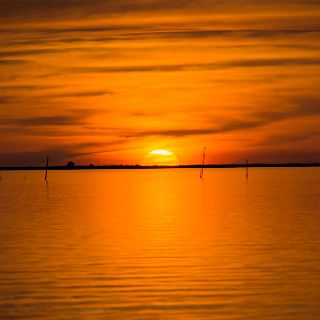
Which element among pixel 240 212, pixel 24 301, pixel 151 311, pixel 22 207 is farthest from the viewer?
pixel 22 207

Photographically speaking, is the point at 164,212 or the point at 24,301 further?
the point at 164,212

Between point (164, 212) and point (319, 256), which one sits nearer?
point (319, 256)

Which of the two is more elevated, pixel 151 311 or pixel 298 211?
pixel 298 211

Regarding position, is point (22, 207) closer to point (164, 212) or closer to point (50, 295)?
point (164, 212)

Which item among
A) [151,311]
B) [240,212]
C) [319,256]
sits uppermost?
[240,212]

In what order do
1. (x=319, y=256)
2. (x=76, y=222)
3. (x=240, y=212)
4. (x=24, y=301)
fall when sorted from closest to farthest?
(x=24, y=301) → (x=319, y=256) → (x=76, y=222) → (x=240, y=212)

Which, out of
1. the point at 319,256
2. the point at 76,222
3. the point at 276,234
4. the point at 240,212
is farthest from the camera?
the point at 240,212

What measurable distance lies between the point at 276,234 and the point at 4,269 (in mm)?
16387

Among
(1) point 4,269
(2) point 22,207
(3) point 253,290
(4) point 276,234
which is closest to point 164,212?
(2) point 22,207

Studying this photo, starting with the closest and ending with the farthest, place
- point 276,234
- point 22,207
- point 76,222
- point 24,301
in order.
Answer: point 24,301 → point 276,234 → point 76,222 → point 22,207

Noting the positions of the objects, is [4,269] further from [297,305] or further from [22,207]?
[22,207]

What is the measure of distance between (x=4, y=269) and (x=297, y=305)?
1152 centimetres

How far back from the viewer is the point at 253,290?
82.3 feet

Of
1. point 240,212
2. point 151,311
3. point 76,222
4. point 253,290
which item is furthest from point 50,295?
point 240,212
